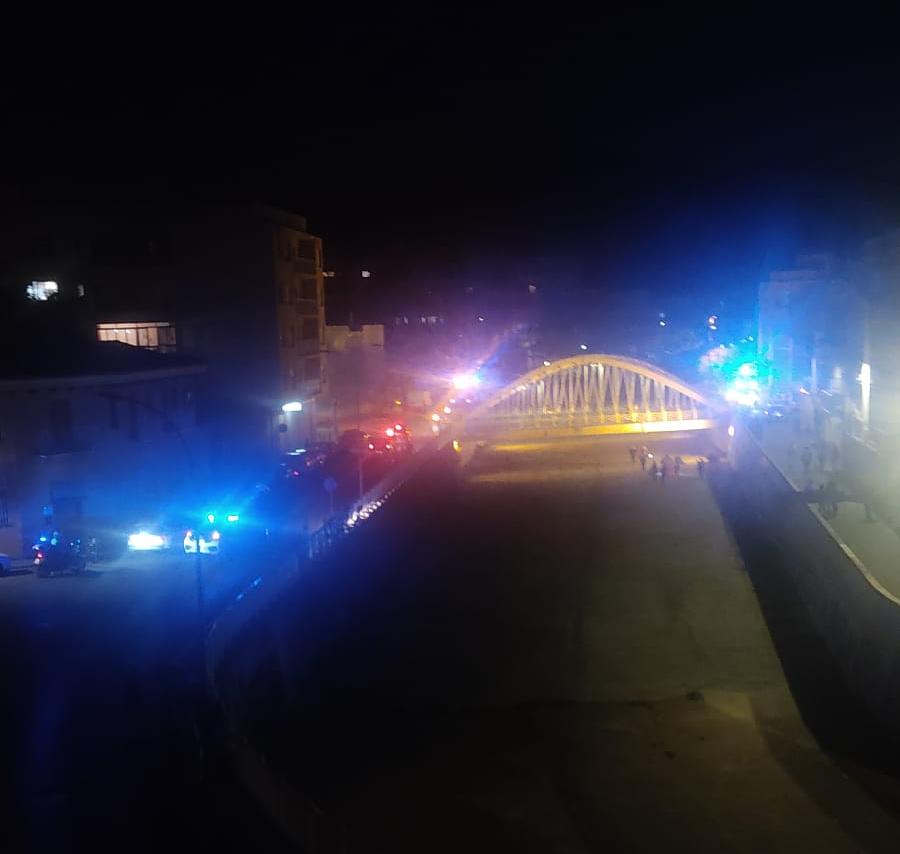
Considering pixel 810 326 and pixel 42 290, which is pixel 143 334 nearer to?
pixel 42 290

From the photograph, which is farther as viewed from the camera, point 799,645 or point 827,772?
point 799,645

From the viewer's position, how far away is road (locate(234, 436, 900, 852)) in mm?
9266

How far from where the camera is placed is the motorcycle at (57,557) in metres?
16.2

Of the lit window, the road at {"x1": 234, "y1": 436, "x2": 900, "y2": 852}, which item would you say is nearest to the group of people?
the road at {"x1": 234, "y1": 436, "x2": 900, "y2": 852}

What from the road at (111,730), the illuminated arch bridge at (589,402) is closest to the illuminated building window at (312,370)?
Result: the illuminated arch bridge at (589,402)

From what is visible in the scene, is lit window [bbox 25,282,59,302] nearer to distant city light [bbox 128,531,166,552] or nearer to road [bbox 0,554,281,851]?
distant city light [bbox 128,531,166,552]

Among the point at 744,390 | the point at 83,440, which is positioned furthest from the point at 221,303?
the point at 744,390

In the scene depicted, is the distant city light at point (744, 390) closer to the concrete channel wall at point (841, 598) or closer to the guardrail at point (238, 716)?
the concrete channel wall at point (841, 598)

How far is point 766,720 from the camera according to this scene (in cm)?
1167

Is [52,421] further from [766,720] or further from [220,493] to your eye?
[766,720]

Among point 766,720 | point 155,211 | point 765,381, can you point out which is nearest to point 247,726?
point 766,720


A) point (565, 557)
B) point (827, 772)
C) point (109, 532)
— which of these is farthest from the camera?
point (565, 557)

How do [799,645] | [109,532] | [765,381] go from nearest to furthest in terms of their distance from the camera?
[799,645] < [109,532] < [765,381]

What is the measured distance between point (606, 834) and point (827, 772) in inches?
106
